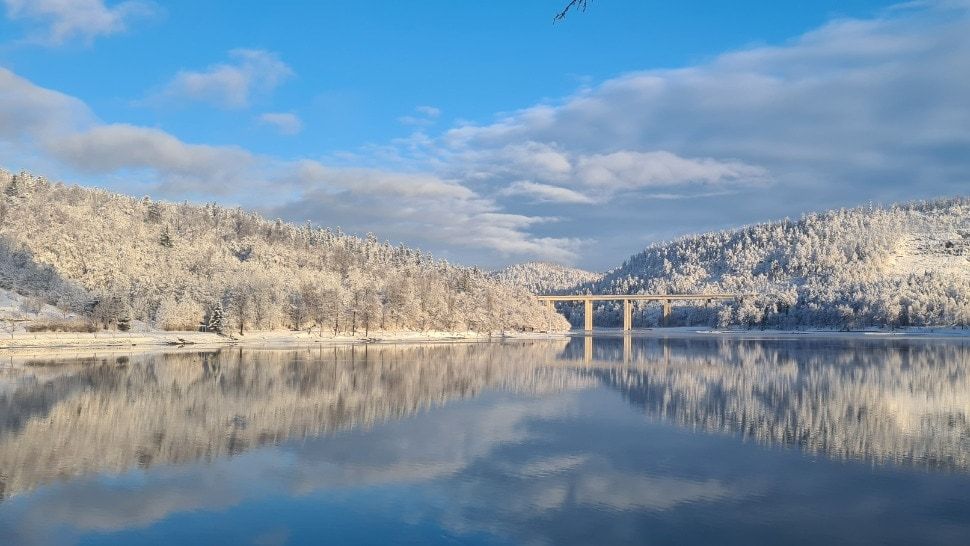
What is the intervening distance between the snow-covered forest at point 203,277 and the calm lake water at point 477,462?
6069 centimetres

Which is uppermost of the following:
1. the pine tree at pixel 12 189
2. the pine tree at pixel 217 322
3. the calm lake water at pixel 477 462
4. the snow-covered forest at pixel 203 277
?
the pine tree at pixel 12 189

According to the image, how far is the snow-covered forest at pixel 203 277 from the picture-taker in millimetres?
100812

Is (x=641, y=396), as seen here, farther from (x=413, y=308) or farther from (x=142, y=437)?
(x=413, y=308)

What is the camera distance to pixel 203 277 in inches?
5032

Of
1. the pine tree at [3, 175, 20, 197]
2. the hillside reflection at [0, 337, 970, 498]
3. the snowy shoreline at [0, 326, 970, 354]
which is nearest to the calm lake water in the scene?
the hillside reflection at [0, 337, 970, 498]

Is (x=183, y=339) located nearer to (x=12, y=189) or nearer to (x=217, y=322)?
(x=217, y=322)

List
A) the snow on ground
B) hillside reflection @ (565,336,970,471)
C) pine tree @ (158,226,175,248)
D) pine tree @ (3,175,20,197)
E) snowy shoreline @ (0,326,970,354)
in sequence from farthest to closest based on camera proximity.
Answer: pine tree @ (158,226,175,248), pine tree @ (3,175,20,197), the snow on ground, snowy shoreline @ (0,326,970,354), hillside reflection @ (565,336,970,471)

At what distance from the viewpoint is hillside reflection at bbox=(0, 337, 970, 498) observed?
23.2 metres

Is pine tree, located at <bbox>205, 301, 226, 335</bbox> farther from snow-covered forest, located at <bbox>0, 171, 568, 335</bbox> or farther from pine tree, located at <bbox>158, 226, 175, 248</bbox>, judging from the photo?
pine tree, located at <bbox>158, 226, 175, 248</bbox>

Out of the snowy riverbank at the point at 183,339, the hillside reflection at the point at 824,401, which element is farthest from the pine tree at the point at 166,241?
the hillside reflection at the point at 824,401

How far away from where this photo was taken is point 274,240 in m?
180

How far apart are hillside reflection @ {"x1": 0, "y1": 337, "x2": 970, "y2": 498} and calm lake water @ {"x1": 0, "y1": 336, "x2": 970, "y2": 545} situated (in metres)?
0.20

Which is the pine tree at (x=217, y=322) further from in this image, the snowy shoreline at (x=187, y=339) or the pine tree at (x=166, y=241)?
the pine tree at (x=166, y=241)

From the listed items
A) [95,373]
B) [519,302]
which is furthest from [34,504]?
[519,302]
